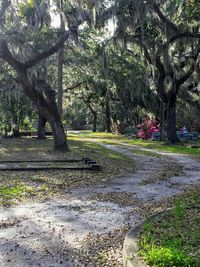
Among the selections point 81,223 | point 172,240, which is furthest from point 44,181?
point 172,240

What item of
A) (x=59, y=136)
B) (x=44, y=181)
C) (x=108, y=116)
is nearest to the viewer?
(x=44, y=181)

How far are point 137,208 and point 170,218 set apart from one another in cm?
181

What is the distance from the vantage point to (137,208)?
8.65 metres

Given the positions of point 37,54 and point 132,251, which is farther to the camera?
point 37,54

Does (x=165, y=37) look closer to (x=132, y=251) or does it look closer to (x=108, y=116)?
(x=132, y=251)

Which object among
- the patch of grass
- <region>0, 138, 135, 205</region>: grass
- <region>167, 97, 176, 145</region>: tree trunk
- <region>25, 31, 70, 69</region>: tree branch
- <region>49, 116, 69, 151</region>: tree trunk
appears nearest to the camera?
the patch of grass

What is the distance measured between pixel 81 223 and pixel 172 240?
2171 millimetres

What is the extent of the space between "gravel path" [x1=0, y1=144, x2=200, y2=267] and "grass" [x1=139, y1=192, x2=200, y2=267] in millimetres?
469

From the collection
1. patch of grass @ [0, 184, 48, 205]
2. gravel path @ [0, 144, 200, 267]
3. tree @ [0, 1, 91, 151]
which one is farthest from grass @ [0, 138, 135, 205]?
tree @ [0, 1, 91, 151]

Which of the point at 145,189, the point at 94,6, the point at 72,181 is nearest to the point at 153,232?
the point at 145,189

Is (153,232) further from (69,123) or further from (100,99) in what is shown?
(69,123)

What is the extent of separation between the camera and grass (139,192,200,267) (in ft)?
15.8

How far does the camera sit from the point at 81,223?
7434 mm

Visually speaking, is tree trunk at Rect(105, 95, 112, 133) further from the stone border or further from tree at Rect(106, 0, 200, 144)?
the stone border
